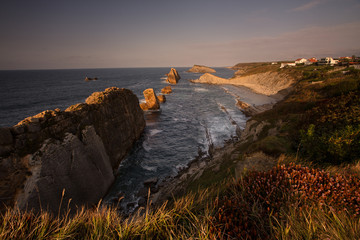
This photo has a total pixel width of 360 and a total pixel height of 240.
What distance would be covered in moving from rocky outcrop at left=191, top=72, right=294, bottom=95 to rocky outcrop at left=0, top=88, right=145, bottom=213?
65.0 m

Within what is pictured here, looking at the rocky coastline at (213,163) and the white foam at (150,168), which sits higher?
the rocky coastline at (213,163)

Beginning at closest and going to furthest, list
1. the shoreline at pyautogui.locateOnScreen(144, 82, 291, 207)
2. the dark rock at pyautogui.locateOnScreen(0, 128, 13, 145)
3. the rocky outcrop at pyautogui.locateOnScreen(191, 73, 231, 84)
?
1. the dark rock at pyautogui.locateOnScreen(0, 128, 13, 145)
2. the shoreline at pyautogui.locateOnScreen(144, 82, 291, 207)
3. the rocky outcrop at pyautogui.locateOnScreen(191, 73, 231, 84)

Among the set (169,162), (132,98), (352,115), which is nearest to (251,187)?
(352,115)

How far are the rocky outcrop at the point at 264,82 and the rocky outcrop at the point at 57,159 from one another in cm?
6505

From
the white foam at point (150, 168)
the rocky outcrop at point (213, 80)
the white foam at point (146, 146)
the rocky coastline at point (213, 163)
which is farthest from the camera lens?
the rocky outcrop at point (213, 80)

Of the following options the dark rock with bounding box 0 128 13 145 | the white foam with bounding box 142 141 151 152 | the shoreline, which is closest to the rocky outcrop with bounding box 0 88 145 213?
the dark rock with bounding box 0 128 13 145

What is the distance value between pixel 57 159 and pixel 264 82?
90131 millimetres

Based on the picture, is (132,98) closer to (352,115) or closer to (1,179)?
(1,179)

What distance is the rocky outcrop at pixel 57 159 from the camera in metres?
9.68

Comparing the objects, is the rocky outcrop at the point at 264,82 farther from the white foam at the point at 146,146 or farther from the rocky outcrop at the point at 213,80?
the white foam at the point at 146,146

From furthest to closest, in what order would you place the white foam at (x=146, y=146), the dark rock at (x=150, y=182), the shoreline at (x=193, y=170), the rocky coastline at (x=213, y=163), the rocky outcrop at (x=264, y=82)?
the rocky outcrop at (x=264, y=82), the white foam at (x=146, y=146), the dark rock at (x=150, y=182), the shoreline at (x=193, y=170), the rocky coastline at (x=213, y=163)

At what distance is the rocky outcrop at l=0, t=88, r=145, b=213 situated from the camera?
9.68 metres

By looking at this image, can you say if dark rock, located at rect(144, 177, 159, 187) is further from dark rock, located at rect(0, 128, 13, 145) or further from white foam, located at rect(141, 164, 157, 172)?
dark rock, located at rect(0, 128, 13, 145)

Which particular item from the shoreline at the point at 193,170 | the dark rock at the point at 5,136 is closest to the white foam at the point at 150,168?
the shoreline at the point at 193,170
